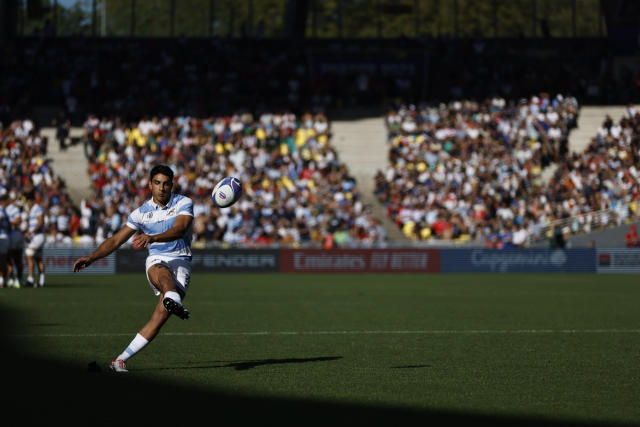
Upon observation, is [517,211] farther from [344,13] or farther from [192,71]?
[344,13]

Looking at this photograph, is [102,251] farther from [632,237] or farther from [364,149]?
[364,149]

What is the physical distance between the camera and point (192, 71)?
4781 cm

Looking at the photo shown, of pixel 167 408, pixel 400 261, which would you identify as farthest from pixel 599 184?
pixel 167 408

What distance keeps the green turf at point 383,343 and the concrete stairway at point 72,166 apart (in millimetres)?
15087

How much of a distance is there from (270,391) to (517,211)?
1250 inches

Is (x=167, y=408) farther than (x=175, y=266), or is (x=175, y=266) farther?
Result: (x=175, y=266)

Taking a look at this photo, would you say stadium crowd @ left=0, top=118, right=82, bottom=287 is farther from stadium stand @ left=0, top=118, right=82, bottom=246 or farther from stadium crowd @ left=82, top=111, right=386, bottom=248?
stadium crowd @ left=82, top=111, right=386, bottom=248

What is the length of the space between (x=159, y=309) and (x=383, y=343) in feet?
14.6

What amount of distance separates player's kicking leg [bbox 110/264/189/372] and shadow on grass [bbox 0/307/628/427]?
0.89 ft

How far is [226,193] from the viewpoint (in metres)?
10.3

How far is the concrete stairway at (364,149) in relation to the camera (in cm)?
4238

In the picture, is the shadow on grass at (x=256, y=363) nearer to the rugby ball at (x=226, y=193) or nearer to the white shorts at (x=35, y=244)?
the rugby ball at (x=226, y=193)

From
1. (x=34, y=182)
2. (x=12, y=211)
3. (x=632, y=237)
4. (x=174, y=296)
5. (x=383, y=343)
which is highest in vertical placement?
(x=34, y=182)

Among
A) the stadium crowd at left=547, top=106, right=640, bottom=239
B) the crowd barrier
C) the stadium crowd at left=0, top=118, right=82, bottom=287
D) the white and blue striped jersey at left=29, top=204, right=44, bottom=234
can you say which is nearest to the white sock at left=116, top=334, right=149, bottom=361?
the white and blue striped jersey at left=29, top=204, right=44, bottom=234
